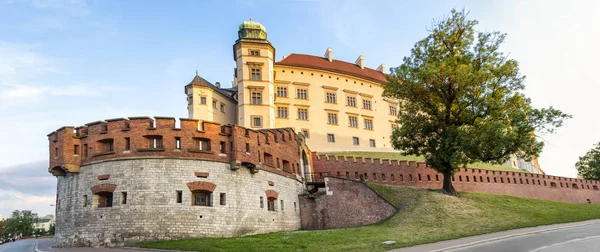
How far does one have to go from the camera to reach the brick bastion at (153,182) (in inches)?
942

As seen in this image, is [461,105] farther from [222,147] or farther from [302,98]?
[302,98]

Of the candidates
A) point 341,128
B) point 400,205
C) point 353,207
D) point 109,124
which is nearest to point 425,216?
point 400,205

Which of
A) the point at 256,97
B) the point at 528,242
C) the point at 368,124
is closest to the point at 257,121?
the point at 256,97

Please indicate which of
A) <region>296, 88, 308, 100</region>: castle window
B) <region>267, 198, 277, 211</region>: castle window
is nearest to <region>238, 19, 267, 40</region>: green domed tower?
<region>296, 88, 308, 100</region>: castle window

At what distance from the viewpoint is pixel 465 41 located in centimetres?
3422

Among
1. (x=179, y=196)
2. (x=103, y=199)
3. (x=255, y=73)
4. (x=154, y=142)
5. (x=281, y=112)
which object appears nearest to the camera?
(x=179, y=196)

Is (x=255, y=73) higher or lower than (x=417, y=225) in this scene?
higher

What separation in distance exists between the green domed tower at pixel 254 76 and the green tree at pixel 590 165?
196ft

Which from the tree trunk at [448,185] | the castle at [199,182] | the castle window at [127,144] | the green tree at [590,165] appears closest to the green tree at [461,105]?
the tree trunk at [448,185]

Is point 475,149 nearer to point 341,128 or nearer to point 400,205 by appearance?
point 400,205

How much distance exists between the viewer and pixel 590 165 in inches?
3120

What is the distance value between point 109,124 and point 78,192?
4403 millimetres

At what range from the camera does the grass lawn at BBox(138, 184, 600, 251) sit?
20641mm

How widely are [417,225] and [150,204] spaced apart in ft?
51.5
